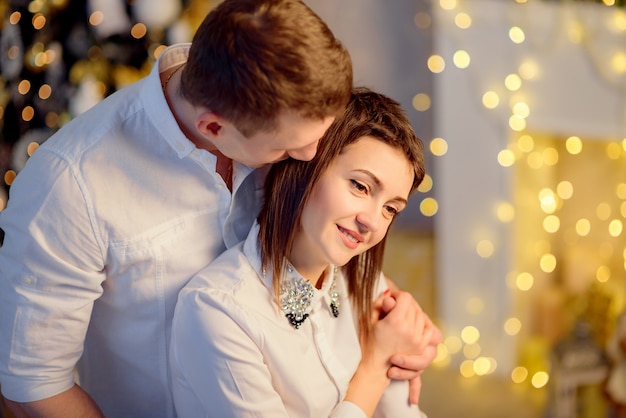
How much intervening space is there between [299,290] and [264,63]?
0.49 meters

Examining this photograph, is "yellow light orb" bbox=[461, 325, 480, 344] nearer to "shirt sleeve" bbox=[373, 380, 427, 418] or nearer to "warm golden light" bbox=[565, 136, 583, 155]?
"warm golden light" bbox=[565, 136, 583, 155]

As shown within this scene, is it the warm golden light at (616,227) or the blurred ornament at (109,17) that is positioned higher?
the blurred ornament at (109,17)

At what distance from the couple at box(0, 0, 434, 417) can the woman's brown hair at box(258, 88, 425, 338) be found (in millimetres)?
79

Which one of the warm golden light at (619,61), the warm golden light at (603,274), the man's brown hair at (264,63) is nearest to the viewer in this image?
the man's brown hair at (264,63)

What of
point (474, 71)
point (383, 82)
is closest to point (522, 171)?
point (474, 71)

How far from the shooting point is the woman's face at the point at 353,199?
131cm

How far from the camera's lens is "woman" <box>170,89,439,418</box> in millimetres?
1270

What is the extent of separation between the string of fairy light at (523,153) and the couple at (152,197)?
5.52 ft

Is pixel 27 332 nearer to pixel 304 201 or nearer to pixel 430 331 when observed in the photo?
pixel 304 201

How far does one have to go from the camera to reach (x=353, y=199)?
4.30 feet

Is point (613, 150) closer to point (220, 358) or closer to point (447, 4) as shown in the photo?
point (447, 4)

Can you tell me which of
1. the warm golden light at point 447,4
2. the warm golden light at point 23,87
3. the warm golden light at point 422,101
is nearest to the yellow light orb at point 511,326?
the warm golden light at point 422,101

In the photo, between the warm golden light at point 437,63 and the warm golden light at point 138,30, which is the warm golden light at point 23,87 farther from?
the warm golden light at point 437,63

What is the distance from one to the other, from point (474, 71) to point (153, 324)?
1.95 metres
